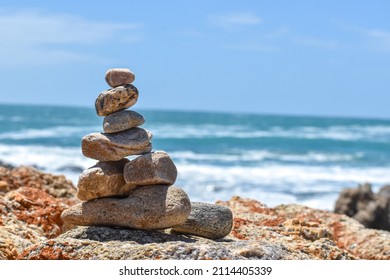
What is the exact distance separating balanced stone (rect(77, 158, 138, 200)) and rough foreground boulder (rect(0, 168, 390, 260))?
0.37m

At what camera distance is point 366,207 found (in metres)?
14.5

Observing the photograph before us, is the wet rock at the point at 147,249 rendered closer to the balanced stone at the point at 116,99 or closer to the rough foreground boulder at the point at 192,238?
the rough foreground boulder at the point at 192,238

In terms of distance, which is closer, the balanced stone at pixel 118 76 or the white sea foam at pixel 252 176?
the balanced stone at pixel 118 76

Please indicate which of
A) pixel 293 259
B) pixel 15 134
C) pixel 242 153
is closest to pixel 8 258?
pixel 293 259

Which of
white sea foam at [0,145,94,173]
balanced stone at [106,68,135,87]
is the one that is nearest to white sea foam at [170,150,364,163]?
white sea foam at [0,145,94,173]

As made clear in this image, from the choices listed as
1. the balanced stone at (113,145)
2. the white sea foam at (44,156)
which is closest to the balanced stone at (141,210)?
the balanced stone at (113,145)

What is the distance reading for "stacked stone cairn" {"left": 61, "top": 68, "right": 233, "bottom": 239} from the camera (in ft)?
22.9

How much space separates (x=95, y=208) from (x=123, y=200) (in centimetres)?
29

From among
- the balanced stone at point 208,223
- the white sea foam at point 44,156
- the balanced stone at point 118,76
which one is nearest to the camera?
the balanced stone at point 208,223

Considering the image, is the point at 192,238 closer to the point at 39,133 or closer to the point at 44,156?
the point at 44,156

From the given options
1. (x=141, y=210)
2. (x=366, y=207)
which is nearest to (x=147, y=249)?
(x=141, y=210)

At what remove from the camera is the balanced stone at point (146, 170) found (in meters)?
7.06

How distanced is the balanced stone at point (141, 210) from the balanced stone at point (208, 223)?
0.66 ft

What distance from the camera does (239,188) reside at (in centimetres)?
2306
